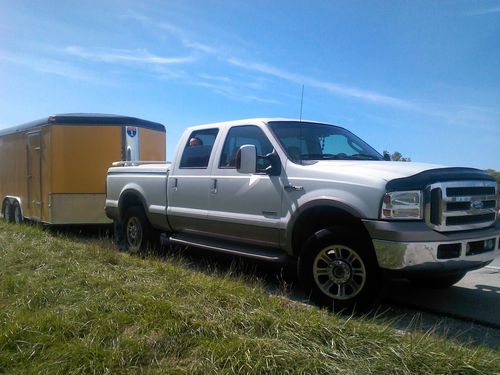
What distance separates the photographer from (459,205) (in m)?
4.35

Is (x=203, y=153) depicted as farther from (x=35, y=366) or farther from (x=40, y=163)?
(x=40, y=163)

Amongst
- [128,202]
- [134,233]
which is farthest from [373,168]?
[128,202]

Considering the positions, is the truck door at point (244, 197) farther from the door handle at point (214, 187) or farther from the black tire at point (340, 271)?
the black tire at point (340, 271)

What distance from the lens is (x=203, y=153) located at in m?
6.46

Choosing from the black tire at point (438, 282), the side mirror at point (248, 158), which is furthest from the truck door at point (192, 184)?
the black tire at point (438, 282)

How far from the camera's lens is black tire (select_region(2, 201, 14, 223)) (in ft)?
40.0

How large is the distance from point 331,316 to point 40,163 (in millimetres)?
7933

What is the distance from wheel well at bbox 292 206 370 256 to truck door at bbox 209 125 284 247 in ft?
0.91

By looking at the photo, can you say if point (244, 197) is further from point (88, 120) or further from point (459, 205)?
point (88, 120)

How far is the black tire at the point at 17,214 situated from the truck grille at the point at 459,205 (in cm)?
1000

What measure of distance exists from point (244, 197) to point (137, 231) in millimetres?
2736

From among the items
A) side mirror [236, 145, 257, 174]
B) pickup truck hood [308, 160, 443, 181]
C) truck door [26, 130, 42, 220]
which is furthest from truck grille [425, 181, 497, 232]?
truck door [26, 130, 42, 220]

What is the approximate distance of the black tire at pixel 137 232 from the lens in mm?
7398

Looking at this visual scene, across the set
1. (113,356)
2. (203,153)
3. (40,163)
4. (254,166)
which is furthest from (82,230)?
(113,356)
